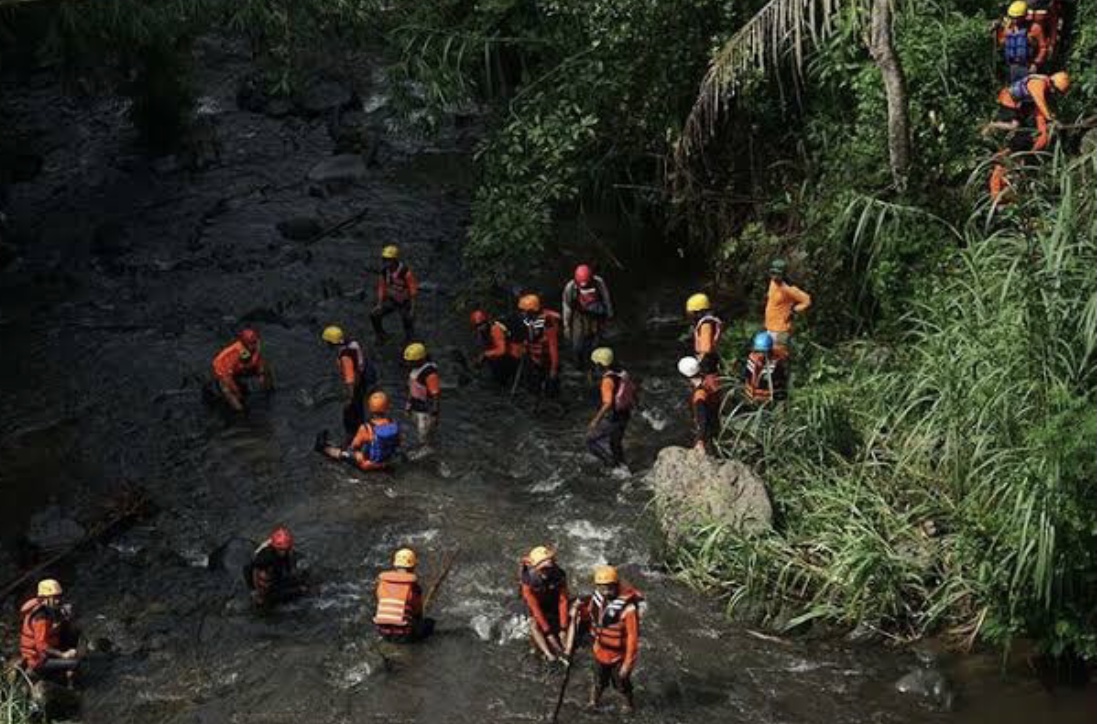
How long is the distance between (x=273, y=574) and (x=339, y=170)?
11.0 m

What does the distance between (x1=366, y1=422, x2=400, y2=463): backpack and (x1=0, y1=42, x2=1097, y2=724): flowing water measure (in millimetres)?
264

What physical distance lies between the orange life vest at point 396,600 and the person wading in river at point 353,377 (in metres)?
3.72

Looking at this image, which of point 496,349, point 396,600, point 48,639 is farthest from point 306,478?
point 48,639

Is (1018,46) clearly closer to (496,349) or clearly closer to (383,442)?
(496,349)

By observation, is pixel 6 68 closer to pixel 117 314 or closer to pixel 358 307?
pixel 117 314

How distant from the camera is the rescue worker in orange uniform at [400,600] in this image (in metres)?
12.0

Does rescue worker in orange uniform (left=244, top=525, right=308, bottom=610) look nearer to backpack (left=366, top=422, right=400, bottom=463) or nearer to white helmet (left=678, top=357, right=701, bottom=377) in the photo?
backpack (left=366, top=422, right=400, bottom=463)

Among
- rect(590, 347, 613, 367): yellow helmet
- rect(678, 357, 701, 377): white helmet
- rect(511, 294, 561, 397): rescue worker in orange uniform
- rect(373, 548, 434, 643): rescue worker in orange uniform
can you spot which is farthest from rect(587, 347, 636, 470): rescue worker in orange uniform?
rect(373, 548, 434, 643): rescue worker in orange uniform

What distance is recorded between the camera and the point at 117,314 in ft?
62.6

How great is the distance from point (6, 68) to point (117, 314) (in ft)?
26.8

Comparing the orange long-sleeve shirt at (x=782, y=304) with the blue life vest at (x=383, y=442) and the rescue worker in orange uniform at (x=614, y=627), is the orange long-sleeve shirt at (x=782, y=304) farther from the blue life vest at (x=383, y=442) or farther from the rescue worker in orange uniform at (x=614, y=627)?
the rescue worker in orange uniform at (x=614, y=627)

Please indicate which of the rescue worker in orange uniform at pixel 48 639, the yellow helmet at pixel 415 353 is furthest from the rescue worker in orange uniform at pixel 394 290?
the rescue worker in orange uniform at pixel 48 639

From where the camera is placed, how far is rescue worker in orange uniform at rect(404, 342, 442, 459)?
15.3 m

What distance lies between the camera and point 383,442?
14.9m
